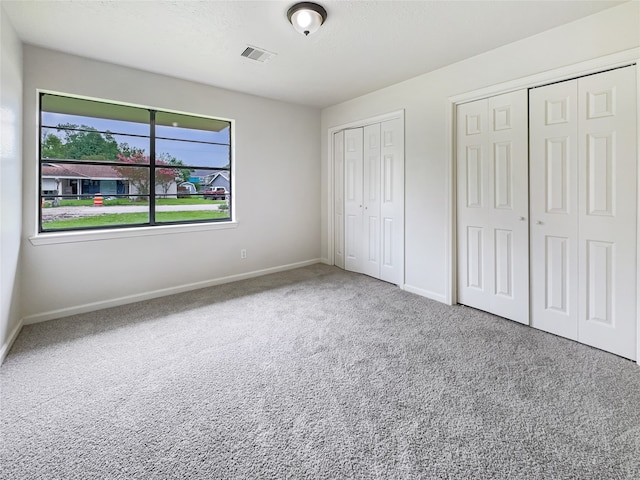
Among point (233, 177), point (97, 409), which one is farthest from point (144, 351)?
point (233, 177)

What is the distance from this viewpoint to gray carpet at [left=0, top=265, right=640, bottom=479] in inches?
56.1

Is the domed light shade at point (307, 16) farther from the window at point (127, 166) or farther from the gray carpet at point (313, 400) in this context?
the gray carpet at point (313, 400)

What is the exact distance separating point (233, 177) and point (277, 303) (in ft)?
→ 6.06

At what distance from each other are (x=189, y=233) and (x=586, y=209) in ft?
13.0

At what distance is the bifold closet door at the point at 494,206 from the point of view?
2883 millimetres

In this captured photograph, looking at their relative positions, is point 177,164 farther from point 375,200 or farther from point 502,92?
point 502,92

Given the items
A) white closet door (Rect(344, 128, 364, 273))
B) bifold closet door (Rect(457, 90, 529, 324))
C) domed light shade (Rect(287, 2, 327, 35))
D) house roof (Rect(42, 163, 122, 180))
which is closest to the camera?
domed light shade (Rect(287, 2, 327, 35))

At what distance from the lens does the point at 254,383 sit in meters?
2.04

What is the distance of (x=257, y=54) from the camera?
3.06 m

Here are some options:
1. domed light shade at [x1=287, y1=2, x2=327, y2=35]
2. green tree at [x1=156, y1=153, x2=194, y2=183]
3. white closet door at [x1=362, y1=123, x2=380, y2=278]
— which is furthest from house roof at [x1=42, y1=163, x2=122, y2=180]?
white closet door at [x1=362, y1=123, x2=380, y2=278]

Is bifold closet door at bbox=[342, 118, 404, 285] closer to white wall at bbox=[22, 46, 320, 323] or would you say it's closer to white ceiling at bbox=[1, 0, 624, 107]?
white wall at bbox=[22, 46, 320, 323]

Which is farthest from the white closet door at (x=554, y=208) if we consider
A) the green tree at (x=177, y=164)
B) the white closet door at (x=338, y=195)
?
the green tree at (x=177, y=164)

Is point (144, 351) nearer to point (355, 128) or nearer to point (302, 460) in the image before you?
point (302, 460)

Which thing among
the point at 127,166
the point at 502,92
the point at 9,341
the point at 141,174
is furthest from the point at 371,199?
the point at 9,341
